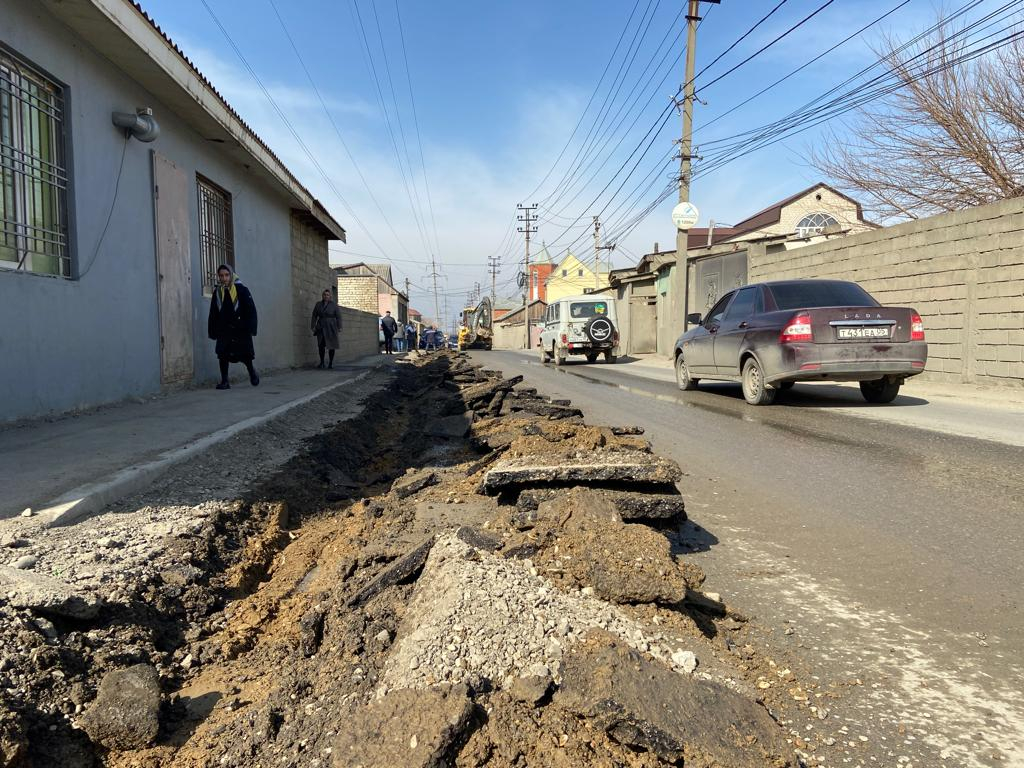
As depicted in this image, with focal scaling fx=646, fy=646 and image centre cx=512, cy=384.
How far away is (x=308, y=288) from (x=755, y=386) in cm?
1265

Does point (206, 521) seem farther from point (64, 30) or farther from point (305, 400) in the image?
point (64, 30)

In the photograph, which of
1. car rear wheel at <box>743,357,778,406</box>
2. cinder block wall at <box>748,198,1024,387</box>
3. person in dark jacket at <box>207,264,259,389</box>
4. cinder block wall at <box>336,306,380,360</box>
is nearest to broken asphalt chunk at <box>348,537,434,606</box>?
car rear wheel at <box>743,357,778,406</box>

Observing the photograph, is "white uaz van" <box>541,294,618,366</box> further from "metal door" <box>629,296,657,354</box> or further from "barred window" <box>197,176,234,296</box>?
"barred window" <box>197,176,234,296</box>

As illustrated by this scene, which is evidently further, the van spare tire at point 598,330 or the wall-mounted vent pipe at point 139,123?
the van spare tire at point 598,330

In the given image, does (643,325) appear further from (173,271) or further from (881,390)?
(173,271)

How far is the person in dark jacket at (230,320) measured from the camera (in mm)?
8836

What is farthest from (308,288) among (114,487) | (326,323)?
(114,487)

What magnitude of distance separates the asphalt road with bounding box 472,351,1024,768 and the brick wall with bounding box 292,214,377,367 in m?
12.0

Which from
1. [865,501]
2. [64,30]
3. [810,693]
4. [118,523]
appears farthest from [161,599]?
[64,30]

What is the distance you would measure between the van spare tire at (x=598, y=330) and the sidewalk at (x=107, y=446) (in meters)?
13.8

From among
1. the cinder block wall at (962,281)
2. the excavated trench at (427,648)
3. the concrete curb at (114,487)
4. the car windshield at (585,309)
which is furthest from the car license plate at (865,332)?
the car windshield at (585,309)

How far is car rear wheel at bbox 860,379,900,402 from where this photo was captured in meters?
8.05

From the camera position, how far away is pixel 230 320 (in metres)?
8.95

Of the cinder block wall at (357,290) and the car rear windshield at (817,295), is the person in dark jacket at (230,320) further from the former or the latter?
the cinder block wall at (357,290)
